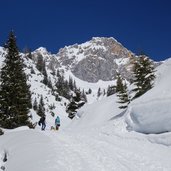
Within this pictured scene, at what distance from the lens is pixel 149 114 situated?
93.7 feet

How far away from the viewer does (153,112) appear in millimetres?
28219

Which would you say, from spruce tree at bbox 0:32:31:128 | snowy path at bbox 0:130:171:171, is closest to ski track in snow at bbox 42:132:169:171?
snowy path at bbox 0:130:171:171

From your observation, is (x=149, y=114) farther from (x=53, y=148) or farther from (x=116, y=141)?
(x=53, y=148)

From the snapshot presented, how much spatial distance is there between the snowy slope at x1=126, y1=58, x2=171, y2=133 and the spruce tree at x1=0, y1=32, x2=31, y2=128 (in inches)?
537

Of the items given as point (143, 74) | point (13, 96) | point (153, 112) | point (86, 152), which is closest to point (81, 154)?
point (86, 152)

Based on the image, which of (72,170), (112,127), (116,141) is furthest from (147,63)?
(72,170)

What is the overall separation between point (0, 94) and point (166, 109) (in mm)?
20502

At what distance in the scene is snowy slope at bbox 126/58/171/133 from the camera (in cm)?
2681

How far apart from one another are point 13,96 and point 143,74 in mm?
15326

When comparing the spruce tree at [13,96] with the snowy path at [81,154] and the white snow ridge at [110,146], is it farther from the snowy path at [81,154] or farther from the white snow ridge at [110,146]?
the snowy path at [81,154]

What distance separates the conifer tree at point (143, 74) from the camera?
38781mm

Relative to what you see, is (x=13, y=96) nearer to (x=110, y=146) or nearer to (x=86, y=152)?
(x=110, y=146)

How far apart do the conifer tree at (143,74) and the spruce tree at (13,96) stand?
13309 mm

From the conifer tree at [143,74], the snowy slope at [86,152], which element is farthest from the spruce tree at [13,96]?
the conifer tree at [143,74]
